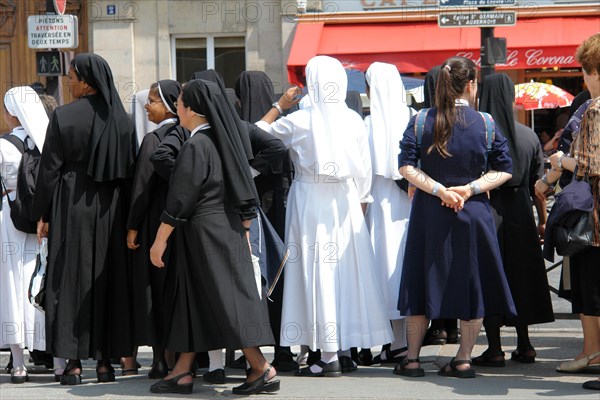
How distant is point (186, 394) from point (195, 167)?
4.59 feet

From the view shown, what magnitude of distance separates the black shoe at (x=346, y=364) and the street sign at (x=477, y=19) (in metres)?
4.73

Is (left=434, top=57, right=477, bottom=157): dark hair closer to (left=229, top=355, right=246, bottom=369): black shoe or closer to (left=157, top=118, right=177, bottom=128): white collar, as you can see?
(left=157, top=118, right=177, bottom=128): white collar

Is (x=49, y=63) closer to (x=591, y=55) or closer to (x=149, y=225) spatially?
(x=149, y=225)

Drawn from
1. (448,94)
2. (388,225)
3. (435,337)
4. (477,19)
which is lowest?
(435,337)

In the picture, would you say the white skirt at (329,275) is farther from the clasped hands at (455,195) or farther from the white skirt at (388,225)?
the clasped hands at (455,195)

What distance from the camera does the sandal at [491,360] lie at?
792 cm

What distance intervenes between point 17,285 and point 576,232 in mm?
3847

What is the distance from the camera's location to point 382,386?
7125 millimetres

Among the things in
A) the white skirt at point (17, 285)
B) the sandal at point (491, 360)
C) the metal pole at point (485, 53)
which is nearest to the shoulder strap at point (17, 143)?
the white skirt at point (17, 285)

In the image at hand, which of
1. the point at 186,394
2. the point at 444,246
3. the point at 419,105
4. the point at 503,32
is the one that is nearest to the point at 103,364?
the point at 186,394

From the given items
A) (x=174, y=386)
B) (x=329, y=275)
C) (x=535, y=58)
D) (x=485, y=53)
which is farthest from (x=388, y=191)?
(x=535, y=58)

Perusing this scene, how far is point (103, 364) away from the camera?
757 cm

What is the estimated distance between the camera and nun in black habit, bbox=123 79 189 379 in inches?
289

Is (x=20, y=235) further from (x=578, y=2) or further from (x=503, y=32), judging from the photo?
(x=578, y=2)
